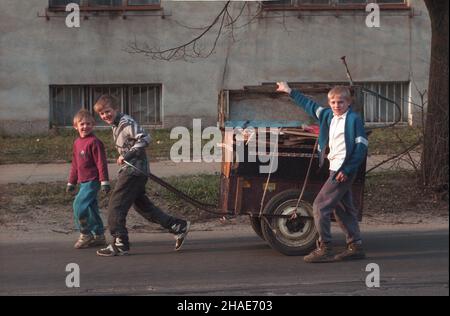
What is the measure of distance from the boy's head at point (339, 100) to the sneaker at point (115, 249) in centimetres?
245

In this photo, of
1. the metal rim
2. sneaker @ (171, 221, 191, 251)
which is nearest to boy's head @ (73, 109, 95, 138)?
sneaker @ (171, 221, 191, 251)

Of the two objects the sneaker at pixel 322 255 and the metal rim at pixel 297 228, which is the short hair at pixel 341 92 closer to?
the metal rim at pixel 297 228

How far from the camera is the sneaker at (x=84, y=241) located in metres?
8.20

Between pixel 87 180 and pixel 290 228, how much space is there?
218cm

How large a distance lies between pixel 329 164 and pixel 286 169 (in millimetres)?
420

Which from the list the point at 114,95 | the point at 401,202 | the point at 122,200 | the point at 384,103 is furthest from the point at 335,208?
the point at 114,95

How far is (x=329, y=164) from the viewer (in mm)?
7469

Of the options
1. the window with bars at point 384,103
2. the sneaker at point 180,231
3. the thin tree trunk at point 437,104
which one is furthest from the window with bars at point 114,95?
the sneaker at point 180,231

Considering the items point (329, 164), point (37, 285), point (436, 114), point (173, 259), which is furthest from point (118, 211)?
point (436, 114)

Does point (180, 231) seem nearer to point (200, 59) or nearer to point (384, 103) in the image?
point (200, 59)

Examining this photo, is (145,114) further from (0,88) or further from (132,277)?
(132,277)

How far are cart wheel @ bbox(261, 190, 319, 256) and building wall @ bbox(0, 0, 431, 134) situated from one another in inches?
363

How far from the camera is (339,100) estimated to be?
23.6ft

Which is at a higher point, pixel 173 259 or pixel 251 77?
pixel 251 77
